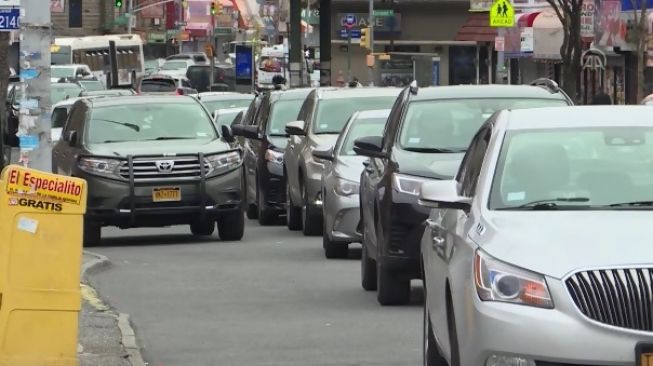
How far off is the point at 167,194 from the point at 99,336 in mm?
7824

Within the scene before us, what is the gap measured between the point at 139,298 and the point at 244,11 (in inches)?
4108

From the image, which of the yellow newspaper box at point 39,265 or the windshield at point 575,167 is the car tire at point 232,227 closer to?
the yellow newspaper box at point 39,265

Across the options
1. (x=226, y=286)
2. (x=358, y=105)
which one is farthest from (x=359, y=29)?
(x=226, y=286)

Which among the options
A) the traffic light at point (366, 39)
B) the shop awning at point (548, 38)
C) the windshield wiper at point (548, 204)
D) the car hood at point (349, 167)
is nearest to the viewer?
the windshield wiper at point (548, 204)

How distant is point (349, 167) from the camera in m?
17.1

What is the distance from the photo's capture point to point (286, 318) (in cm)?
1250

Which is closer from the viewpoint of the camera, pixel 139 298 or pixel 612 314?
pixel 612 314

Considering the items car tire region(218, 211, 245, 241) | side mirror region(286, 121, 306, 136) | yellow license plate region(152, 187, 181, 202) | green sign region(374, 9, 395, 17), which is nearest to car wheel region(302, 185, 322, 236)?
side mirror region(286, 121, 306, 136)

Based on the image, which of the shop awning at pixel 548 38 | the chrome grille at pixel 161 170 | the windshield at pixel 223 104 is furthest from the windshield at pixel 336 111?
the shop awning at pixel 548 38

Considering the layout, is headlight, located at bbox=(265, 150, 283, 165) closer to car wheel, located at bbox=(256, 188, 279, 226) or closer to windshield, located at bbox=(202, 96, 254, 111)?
car wheel, located at bbox=(256, 188, 279, 226)

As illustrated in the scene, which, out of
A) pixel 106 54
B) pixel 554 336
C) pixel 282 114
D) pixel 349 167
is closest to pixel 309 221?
pixel 349 167

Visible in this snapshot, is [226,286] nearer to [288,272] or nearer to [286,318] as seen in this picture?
[288,272]

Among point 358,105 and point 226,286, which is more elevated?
point 358,105

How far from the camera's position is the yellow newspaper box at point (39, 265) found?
908 cm
